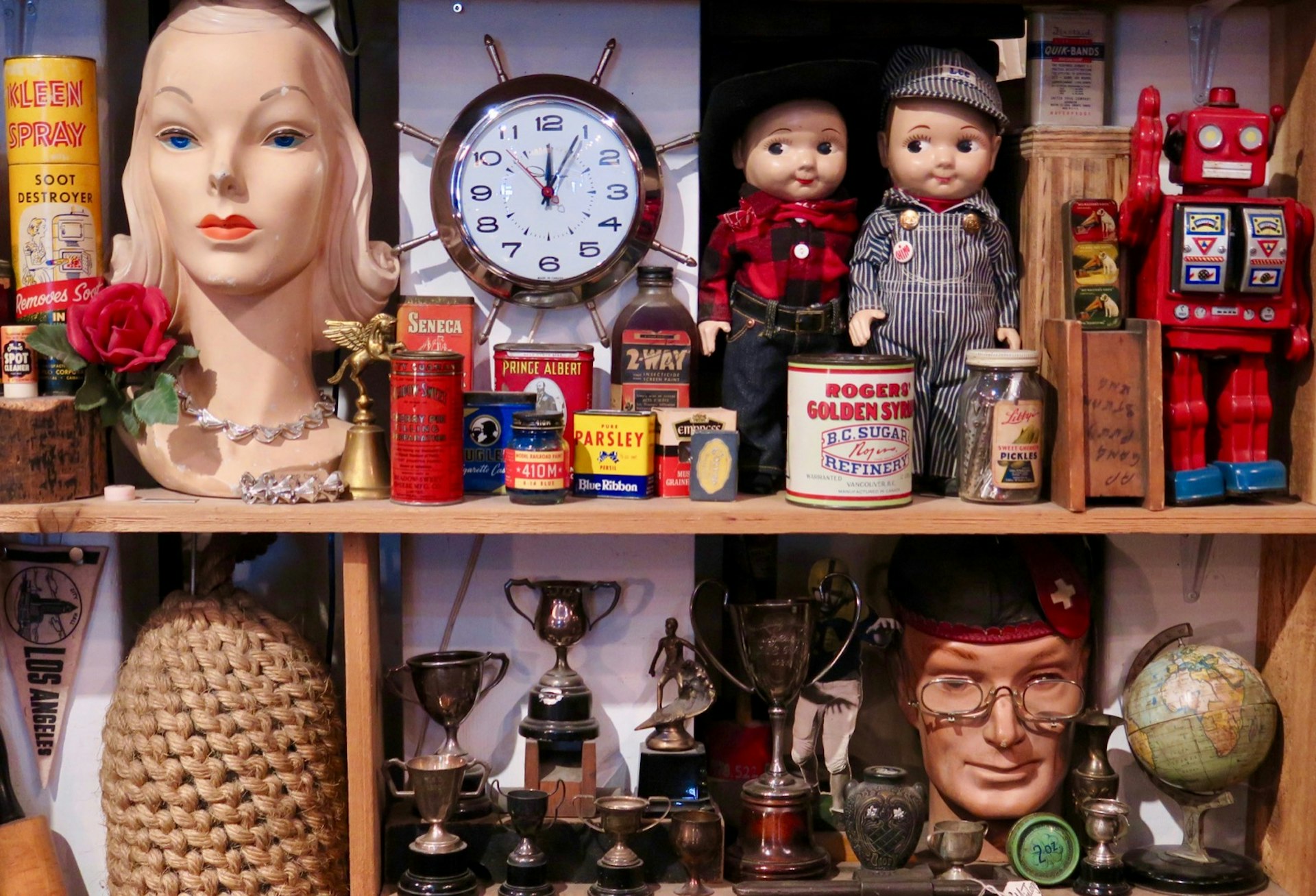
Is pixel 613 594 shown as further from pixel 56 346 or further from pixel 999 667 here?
pixel 56 346

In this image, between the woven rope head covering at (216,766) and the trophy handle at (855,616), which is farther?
the trophy handle at (855,616)

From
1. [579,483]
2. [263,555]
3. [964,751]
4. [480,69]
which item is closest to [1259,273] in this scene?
[964,751]

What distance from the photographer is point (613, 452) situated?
4.68 ft

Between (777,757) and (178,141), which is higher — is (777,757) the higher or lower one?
the lower one

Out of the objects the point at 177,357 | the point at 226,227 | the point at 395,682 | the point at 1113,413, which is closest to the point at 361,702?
the point at 395,682

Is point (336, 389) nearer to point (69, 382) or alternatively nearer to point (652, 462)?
point (69, 382)

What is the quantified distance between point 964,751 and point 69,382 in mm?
1053

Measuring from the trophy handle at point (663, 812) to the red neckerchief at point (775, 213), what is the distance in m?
0.63

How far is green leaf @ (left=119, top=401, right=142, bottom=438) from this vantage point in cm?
140

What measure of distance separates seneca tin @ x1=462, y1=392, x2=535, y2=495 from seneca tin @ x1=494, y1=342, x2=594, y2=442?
0.03m

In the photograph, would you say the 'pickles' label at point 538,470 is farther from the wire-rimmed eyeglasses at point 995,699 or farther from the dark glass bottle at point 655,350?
the wire-rimmed eyeglasses at point 995,699

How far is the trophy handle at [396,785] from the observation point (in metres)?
1.47

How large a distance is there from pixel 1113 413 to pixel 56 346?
110cm

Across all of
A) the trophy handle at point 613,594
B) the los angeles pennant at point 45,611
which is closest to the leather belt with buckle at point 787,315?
the trophy handle at point 613,594
